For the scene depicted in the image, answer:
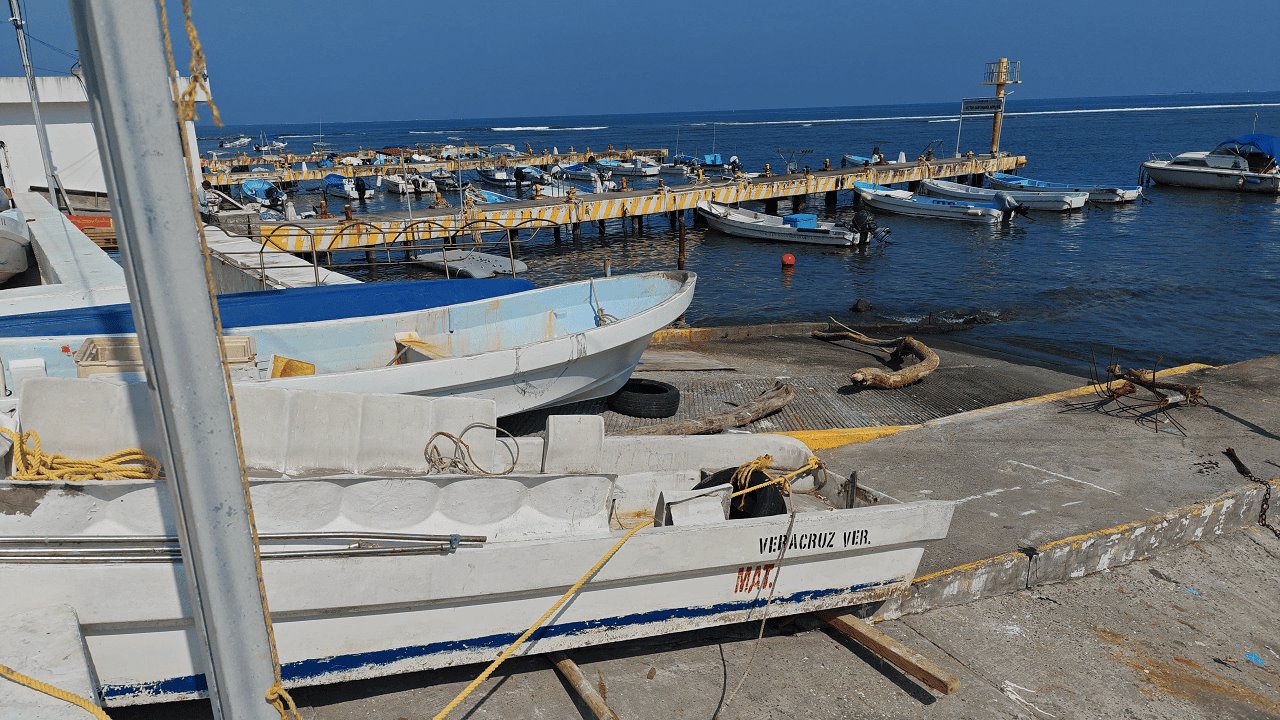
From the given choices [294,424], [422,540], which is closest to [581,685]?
[422,540]

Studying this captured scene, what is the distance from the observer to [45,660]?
3598 millimetres

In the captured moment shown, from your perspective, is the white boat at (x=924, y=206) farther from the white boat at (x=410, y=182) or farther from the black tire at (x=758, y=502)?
the black tire at (x=758, y=502)

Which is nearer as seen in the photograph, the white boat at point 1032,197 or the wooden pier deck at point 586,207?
the wooden pier deck at point 586,207

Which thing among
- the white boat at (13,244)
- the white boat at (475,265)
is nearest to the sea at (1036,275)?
the white boat at (475,265)

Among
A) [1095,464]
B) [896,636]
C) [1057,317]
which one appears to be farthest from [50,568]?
[1057,317]

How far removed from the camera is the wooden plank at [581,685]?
446 cm

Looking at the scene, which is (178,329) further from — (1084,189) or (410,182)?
(1084,189)

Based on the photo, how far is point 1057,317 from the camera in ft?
67.8

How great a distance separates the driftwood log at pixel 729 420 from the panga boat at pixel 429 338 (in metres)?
0.93

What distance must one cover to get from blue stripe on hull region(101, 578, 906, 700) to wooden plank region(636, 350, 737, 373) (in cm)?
625

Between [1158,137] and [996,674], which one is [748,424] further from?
[1158,137]

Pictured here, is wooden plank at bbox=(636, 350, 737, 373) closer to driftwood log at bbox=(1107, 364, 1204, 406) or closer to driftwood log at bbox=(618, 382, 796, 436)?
driftwood log at bbox=(618, 382, 796, 436)

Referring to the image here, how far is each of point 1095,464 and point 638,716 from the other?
5.46m

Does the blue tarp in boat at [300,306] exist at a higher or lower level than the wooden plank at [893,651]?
higher
